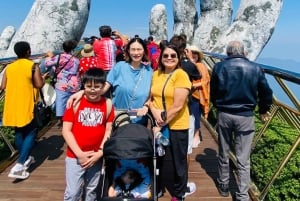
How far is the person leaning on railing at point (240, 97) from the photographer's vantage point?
3482 mm

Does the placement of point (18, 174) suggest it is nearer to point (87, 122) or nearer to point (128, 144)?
point (87, 122)

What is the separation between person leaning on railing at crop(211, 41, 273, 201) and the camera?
11.4ft

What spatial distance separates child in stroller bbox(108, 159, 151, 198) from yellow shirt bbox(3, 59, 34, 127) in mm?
1733

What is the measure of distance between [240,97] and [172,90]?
774mm

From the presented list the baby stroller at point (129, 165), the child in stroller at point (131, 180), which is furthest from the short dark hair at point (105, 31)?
the child in stroller at point (131, 180)

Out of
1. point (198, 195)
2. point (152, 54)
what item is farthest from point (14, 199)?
point (152, 54)

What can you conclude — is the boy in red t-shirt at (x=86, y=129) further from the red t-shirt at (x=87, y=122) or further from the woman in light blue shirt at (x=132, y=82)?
the woman in light blue shirt at (x=132, y=82)

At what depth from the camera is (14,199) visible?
3.87m

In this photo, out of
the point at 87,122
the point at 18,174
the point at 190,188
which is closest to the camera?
the point at 87,122

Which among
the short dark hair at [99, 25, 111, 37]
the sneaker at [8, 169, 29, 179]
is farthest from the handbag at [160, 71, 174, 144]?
the short dark hair at [99, 25, 111, 37]

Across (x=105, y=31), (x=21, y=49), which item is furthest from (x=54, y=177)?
(x=105, y=31)

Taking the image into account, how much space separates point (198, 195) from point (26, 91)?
7.99ft

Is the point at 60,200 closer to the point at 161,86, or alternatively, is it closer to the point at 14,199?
the point at 14,199

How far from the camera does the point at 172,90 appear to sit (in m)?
3.29
